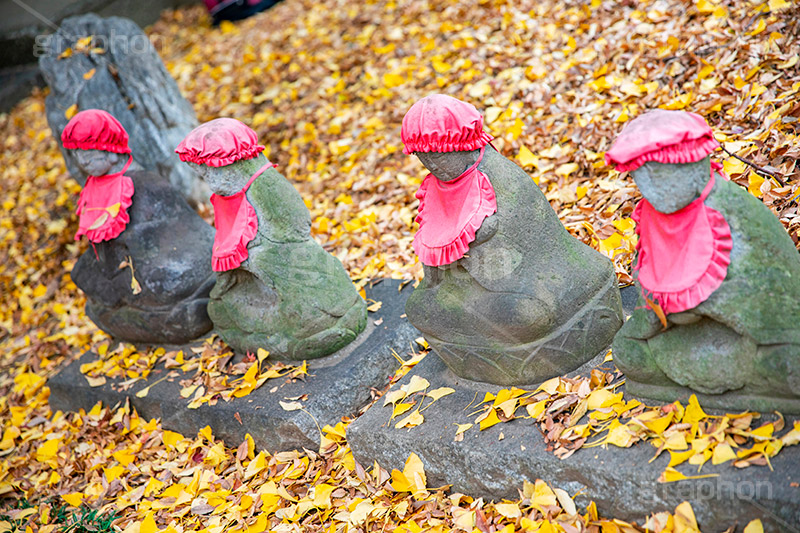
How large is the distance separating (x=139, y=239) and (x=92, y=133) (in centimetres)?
67

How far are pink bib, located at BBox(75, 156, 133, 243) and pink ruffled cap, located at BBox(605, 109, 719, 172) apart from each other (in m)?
3.03

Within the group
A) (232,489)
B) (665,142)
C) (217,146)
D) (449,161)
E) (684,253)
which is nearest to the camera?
(665,142)

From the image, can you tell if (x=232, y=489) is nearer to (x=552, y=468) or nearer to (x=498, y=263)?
(x=552, y=468)

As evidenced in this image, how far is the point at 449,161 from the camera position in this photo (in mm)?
2691

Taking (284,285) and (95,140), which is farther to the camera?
(95,140)

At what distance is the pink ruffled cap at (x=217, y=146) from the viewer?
331cm

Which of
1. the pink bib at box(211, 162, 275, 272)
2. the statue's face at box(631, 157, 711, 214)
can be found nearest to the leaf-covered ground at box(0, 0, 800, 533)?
the pink bib at box(211, 162, 275, 272)

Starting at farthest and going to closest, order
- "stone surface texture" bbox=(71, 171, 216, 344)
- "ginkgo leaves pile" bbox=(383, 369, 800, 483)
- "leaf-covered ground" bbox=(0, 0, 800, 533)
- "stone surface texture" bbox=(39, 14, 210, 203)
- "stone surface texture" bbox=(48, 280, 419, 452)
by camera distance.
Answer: "stone surface texture" bbox=(39, 14, 210, 203) → "stone surface texture" bbox=(71, 171, 216, 344) → "stone surface texture" bbox=(48, 280, 419, 452) → "leaf-covered ground" bbox=(0, 0, 800, 533) → "ginkgo leaves pile" bbox=(383, 369, 800, 483)

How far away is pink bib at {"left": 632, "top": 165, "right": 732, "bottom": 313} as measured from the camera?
7.15 feet

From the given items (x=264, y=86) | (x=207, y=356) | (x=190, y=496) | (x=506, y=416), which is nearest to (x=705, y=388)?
(x=506, y=416)

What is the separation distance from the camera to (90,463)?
157 inches

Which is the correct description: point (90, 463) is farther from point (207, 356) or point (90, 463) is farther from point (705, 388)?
point (705, 388)

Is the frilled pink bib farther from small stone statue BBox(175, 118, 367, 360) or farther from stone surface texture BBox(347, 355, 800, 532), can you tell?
small stone statue BBox(175, 118, 367, 360)

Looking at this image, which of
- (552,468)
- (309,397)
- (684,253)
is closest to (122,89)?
(309,397)
